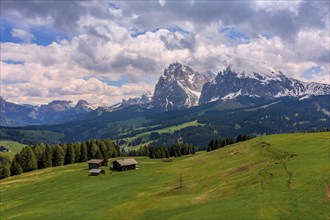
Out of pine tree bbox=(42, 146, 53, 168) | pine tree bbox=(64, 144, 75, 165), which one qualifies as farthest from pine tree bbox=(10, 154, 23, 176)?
pine tree bbox=(64, 144, 75, 165)

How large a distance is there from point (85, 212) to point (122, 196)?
13.9 meters

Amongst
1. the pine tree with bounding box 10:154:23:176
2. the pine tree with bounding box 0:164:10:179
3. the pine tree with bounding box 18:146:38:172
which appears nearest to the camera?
the pine tree with bounding box 0:164:10:179

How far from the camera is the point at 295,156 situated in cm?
8969

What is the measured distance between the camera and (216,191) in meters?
74.7

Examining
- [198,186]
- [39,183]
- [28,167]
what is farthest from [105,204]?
[28,167]

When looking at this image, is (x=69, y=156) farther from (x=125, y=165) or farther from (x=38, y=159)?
(x=125, y=165)

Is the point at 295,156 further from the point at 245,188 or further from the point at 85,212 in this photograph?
the point at 85,212

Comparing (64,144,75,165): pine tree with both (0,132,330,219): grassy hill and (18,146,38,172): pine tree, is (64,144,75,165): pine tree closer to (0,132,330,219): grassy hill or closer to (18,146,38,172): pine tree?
(18,146,38,172): pine tree

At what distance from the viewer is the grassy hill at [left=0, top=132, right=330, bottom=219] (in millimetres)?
58844

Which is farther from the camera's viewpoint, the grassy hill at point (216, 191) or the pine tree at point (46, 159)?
the pine tree at point (46, 159)

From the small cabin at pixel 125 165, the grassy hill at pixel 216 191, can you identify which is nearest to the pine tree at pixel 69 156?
the small cabin at pixel 125 165

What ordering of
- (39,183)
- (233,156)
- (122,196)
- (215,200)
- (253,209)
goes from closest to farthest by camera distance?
(253,209), (215,200), (122,196), (233,156), (39,183)

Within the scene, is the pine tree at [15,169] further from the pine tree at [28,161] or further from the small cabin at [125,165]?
the small cabin at [125,165]

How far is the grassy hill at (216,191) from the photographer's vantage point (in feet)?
193
